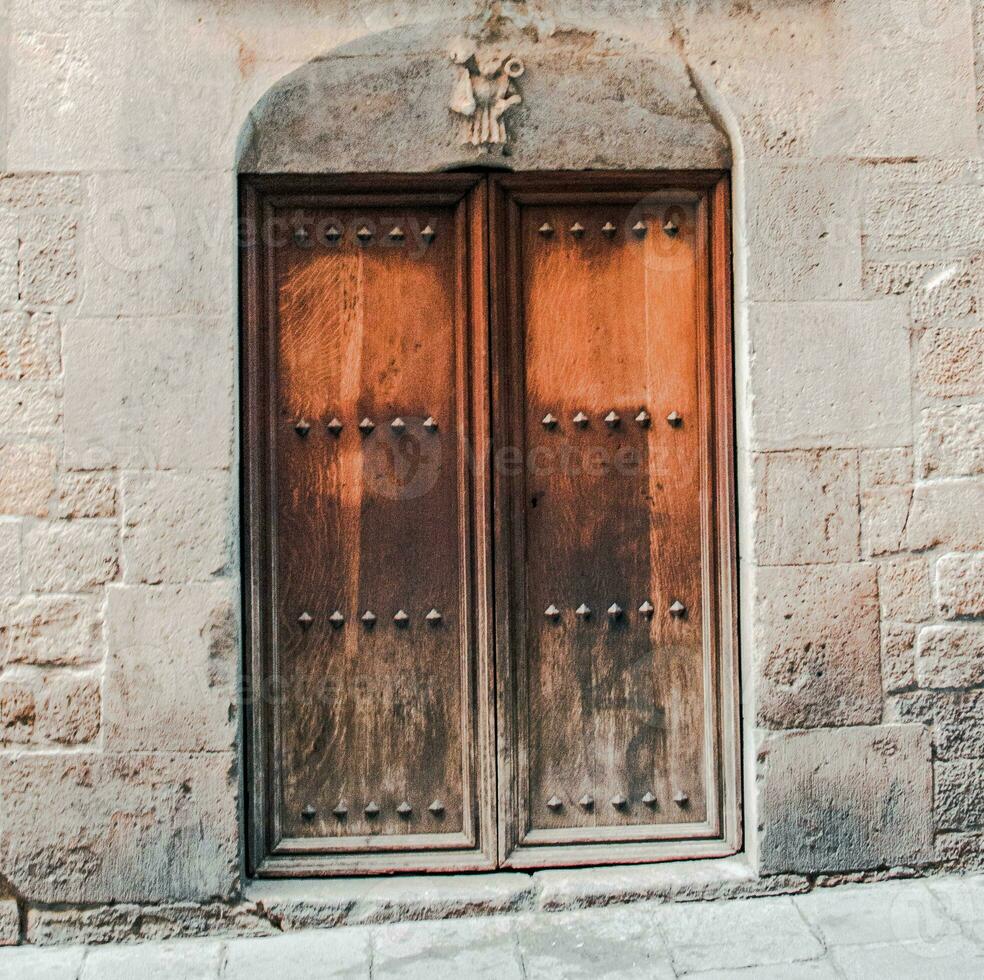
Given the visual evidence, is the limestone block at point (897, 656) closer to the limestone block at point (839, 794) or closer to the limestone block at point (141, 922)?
the limestone block at point (839, 794)

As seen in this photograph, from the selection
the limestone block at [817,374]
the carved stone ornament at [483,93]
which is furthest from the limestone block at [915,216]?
the carved stone ornament at [483,93]

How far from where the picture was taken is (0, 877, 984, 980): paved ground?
2.45m

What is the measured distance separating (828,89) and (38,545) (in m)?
2.38

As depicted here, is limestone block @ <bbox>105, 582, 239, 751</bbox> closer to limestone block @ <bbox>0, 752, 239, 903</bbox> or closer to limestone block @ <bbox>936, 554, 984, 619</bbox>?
limestone block @ <bbox>0, 752, 239, 903</bbox>

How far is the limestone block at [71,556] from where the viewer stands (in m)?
2.63

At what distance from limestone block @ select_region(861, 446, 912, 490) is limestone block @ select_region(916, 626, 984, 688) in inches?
16.2

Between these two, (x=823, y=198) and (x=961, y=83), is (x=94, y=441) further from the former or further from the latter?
(x=961, y=83)

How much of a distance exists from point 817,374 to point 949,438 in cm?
40

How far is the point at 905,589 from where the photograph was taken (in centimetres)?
275

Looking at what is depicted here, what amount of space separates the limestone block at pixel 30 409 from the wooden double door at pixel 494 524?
53 cm

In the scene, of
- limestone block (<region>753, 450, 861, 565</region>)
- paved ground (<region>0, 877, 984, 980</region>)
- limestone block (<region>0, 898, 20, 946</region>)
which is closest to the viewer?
paved ground (<region>0, 877, 984, 980</region>)

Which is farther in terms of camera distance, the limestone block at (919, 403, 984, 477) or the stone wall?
the limestone block at (919, 403, 984, 477)

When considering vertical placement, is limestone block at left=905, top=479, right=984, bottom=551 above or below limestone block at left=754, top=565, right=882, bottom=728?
above

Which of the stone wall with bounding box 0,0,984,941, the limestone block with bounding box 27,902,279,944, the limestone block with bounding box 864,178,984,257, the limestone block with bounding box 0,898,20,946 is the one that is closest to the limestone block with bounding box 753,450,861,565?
the stone wall with bounding box 0,0,984,941
